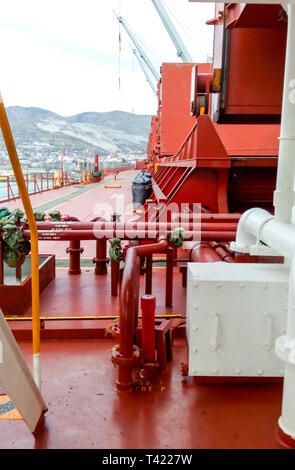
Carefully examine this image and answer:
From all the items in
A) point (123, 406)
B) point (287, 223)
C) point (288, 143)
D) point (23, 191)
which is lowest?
point (123, 406)

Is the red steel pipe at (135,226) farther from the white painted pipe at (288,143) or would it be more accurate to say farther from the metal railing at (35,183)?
the metal railing at (35,183)

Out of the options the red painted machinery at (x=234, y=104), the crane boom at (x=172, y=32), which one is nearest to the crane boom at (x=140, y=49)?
the crane boom at (x=172, y=32)

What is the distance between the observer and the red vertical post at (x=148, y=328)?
249 cm

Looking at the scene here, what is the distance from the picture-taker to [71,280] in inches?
179

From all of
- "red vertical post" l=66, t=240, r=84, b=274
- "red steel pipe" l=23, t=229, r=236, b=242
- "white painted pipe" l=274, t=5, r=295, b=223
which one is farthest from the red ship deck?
"red vertical post" l=66, t=240, r=84, b=274

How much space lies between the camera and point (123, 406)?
225cm

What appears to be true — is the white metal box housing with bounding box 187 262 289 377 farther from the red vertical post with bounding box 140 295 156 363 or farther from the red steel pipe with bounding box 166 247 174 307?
the red steel pipe with bounding box 166 247 174 307

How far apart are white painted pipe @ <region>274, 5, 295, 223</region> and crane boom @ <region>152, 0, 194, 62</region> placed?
2555cm

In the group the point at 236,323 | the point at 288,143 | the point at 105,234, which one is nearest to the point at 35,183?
the point at 105,234

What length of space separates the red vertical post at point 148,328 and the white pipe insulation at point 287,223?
793 mm

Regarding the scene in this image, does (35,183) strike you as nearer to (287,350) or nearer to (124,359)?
(124,359)

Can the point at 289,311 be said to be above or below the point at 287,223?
below

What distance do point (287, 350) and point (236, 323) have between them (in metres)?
0.54

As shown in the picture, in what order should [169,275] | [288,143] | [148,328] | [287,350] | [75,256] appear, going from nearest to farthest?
[287,350] → [288,143] → [148,328] → [169,275] → [75,256]
